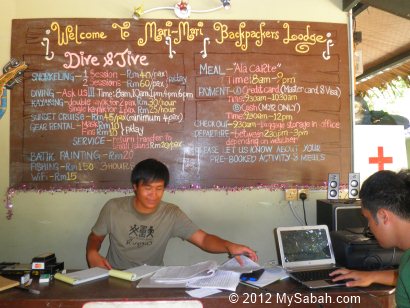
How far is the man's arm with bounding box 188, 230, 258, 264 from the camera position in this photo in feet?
6.35

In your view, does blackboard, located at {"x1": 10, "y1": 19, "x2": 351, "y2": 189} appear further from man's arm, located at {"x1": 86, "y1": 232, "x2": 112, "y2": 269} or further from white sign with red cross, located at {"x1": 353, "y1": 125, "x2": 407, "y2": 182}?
man's arm, located at {"x1": 86, "y1": 232, "x2": 112, "y2": 269}

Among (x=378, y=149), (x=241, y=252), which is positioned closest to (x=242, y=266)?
(x=241, y=252)

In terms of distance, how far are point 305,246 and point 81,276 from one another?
1.16 meters

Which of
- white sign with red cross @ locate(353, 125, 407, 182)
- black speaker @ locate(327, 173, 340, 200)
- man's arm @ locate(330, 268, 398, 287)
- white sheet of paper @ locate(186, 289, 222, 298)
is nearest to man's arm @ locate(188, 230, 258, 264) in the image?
white sheet of paper @ locate(186, 289, 222, 298)

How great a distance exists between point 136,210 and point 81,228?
0.65 meters

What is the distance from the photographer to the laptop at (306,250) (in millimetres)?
1861

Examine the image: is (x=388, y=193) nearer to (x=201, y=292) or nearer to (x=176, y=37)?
(x=201, y=292)

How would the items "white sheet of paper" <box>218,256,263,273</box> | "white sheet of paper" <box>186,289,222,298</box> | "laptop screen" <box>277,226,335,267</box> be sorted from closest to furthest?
"white sheet of paper" <box>186,289,222,298</box>
"white sheet of paper" <box>218,256,263,273</box>
"laptop screen" <box>277,226,335,267</box>

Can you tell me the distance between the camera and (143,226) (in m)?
2.22

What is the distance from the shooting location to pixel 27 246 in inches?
103

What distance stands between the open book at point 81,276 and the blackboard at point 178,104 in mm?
920

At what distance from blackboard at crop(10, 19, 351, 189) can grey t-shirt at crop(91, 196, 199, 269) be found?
0.42 m

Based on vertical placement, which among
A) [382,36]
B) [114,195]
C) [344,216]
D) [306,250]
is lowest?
[306,250]

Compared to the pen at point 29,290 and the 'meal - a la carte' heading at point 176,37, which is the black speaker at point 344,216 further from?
the pen at point 29,290
